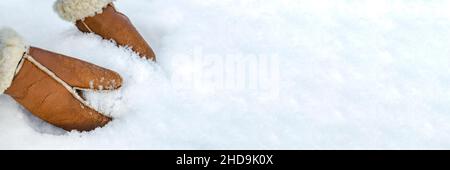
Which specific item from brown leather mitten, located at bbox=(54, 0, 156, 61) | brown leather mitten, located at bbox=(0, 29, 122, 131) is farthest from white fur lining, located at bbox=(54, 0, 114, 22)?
brown leather mitten, located at bbox=(0, 29, 122, 131)

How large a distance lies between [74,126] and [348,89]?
2.39ft

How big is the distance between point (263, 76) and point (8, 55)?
68 cm

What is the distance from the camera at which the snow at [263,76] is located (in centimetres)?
121

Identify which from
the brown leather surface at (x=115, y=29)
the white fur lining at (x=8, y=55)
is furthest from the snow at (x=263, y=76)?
the white fur lining at (x=8, y=55)

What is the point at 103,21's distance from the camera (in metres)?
1.30

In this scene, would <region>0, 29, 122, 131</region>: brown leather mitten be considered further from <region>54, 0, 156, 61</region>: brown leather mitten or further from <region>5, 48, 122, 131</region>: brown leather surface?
<region>54, 0, 156, 61</region>: brown leather mitten

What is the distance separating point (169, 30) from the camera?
1.64m

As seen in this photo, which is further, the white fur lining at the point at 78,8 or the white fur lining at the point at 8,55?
the white fur lining at the point at 78,8

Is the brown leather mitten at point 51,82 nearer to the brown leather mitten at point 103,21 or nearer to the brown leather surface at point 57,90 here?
the brown leather surface at point 57,90

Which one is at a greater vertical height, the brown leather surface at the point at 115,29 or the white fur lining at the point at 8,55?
the brown leather surface at the point at 115,29

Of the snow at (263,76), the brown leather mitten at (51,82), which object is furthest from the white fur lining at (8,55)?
the snow at (263,76)

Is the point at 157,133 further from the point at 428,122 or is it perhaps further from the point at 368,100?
the point at 428,122

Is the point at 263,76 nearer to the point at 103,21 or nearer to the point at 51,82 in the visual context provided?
the point at 103,21

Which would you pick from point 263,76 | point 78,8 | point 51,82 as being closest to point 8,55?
point 51,82
